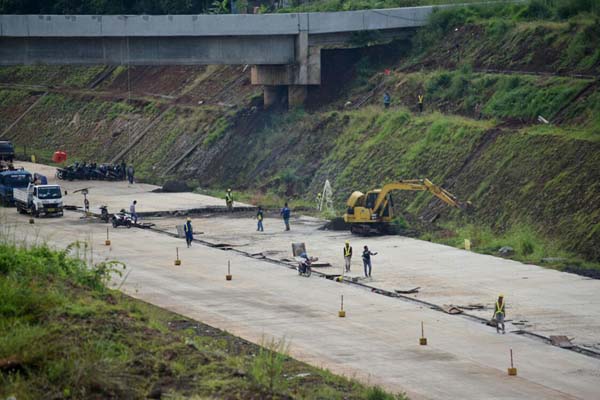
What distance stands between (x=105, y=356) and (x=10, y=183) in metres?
43.5

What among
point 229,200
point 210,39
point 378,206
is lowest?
point 229,200

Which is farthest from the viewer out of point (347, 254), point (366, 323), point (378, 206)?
point (378, 206)

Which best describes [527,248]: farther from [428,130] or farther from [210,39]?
[210,39]

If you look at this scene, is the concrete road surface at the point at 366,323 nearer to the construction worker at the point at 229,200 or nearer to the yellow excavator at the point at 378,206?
the yellow excavator at the point at 378,206

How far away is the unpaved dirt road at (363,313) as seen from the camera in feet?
113

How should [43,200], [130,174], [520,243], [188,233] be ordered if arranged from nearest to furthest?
1. [520,243]
2. [188,233]
3. [43,200]
4. [130,174]

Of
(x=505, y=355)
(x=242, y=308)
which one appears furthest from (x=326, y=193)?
(x=505, y=355)

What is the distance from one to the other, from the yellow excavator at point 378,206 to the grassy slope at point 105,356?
21.7 meters

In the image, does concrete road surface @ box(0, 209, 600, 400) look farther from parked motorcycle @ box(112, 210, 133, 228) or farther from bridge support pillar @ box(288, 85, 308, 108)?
bridge support pillar @ box(288, 85, 308, 108)

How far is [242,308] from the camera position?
4375 centimetres

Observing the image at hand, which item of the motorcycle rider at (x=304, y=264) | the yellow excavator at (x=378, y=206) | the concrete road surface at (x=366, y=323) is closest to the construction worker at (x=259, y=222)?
the concrete road surface at (x=366, y=323)

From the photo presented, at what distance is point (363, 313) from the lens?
4303 cm

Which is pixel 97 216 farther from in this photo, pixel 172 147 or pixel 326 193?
pixel 172 147

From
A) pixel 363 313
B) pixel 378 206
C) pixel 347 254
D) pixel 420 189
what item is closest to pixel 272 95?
pixel 378 206
